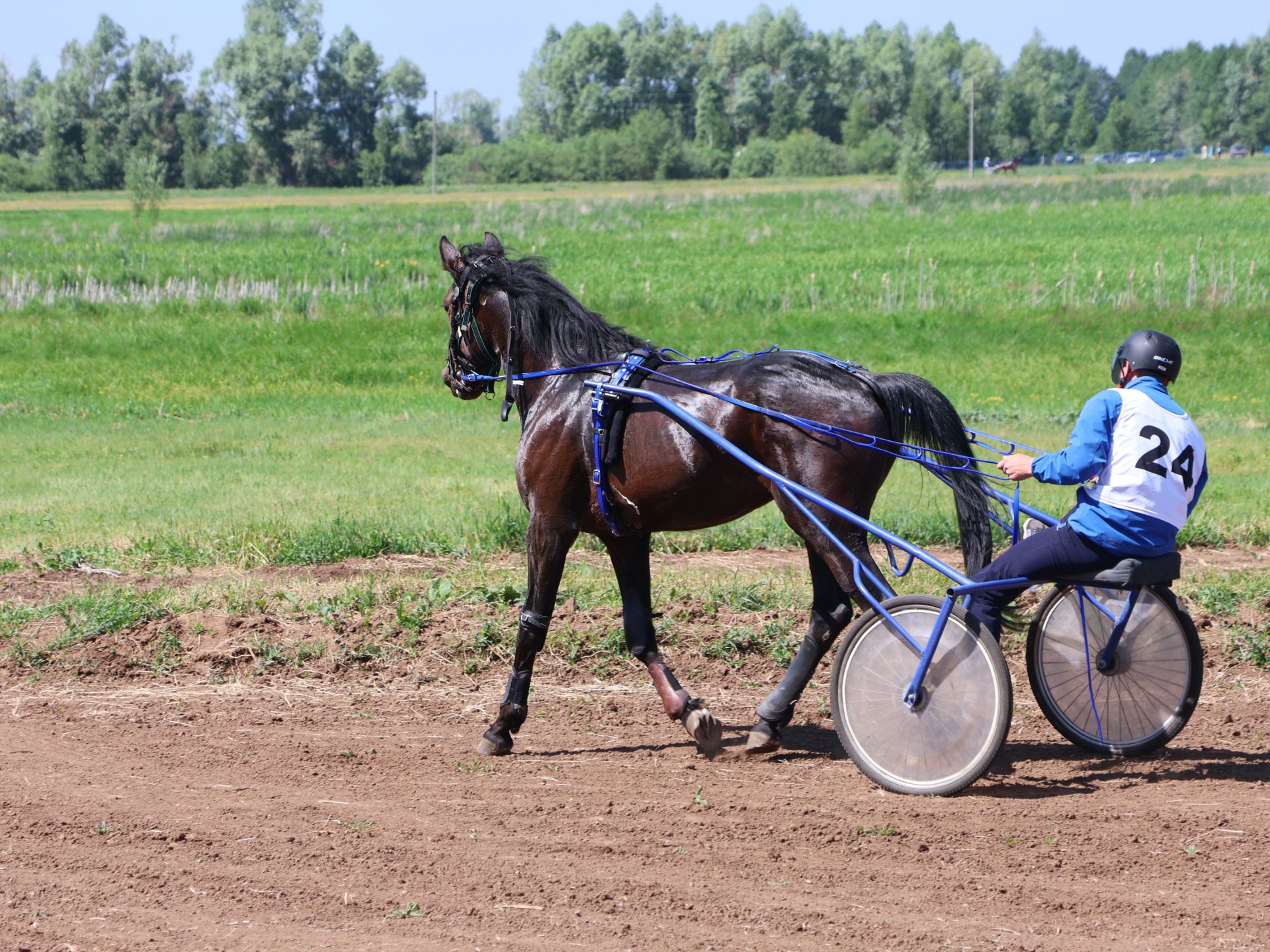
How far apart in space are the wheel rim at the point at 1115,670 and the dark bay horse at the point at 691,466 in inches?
18.8

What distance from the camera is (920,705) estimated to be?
5.24 metres

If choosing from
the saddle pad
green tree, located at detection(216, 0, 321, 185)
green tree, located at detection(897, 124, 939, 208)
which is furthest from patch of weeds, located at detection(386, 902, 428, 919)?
green tree, located at detection(216, 0, 321, 185)

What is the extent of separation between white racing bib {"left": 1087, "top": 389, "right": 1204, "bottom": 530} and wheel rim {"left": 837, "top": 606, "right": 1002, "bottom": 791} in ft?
2.73

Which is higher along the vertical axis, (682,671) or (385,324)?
(385,324)

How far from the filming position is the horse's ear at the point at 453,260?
6758 mm

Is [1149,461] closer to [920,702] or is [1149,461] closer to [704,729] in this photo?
[920,702]

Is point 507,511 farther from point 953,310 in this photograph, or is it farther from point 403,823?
point 953,310

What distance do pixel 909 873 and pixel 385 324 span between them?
1992cm

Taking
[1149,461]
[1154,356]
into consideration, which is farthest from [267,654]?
[1154,356]

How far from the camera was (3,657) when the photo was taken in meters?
7.42

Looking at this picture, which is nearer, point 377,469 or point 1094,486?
point 1094,486

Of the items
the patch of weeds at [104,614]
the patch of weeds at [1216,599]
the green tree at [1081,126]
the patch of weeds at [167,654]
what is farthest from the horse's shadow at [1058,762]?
the green tree at [1081,126]

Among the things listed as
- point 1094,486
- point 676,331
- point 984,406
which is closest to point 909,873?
point 1094,486

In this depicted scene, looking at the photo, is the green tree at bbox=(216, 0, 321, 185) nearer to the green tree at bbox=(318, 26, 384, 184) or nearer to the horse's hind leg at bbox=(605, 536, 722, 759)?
the green tree at bbox=(318, 26, 384, 184)
